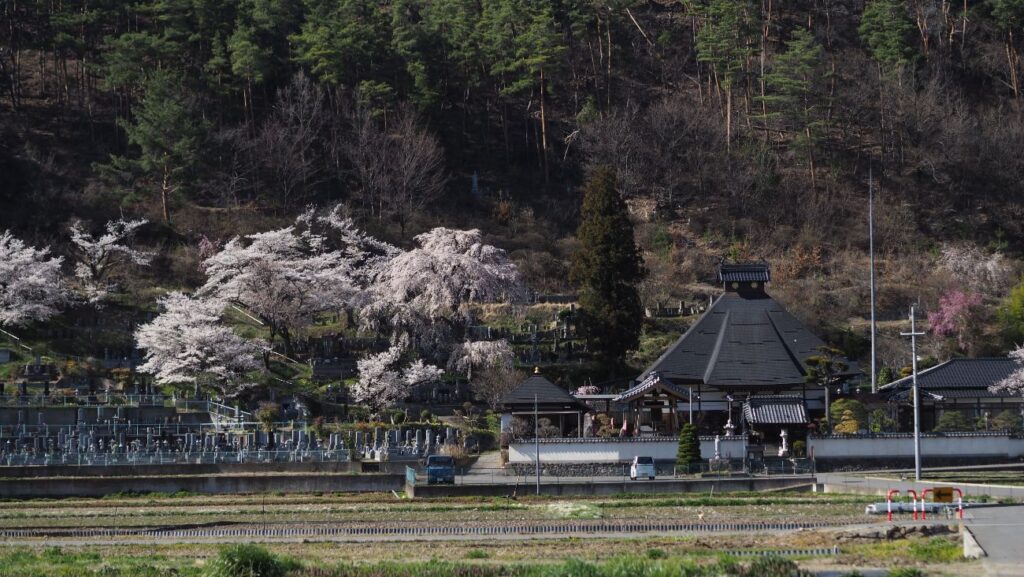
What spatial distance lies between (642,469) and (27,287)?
27470mm

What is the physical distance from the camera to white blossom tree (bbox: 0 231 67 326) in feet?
190

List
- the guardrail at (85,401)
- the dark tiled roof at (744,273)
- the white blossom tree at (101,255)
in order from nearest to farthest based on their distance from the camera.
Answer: the guardrail at (85,401) → the dark tiled roof at (744,273) → the white blossom tree at (101,255)

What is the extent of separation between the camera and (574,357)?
60.3m

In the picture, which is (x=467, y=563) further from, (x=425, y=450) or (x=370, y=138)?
(x=370, y=138)

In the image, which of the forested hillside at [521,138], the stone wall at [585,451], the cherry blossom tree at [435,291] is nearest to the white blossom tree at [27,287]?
the forested hillside at [521,138]

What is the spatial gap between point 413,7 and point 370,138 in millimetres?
23501

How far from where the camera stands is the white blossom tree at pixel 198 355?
54.7 meters

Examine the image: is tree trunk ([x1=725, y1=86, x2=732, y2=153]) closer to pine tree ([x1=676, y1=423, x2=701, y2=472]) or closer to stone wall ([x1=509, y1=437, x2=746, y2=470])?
stone wall ([x1=509, y1=437, x2=746, y2=470])

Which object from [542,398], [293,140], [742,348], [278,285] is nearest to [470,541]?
[542,398]

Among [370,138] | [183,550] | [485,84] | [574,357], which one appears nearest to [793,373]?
[574,357]

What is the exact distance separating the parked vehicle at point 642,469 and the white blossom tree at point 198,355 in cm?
1677

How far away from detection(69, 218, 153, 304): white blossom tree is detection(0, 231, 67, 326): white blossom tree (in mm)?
2388

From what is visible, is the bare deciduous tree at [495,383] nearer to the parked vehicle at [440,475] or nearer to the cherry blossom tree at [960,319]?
the parked vehicle at [440,475]

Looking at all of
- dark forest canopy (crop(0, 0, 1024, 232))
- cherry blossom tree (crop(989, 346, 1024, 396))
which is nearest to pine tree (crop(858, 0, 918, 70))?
dark forest canopy (crop(0, 0, 1024, 232))
